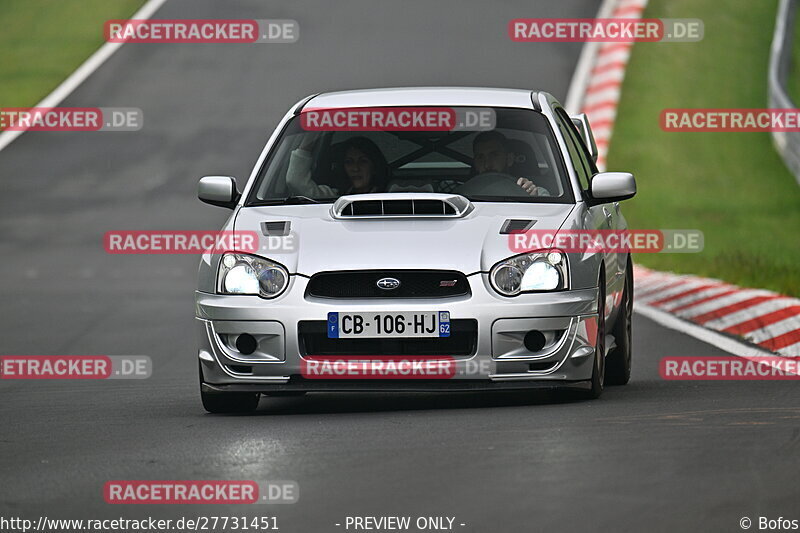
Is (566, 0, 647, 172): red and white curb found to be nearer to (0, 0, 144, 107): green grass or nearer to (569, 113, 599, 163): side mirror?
(0, 0, 144, 107): green grass

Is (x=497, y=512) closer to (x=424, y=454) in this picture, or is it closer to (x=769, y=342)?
(x=424, y=454)

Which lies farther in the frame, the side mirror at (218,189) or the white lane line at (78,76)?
the white lane line at (78,76)

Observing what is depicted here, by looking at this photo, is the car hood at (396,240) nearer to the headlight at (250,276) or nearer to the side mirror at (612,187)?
the headlight at (250,276)

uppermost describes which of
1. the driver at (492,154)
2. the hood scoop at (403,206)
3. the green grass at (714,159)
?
the driver at (492,154)

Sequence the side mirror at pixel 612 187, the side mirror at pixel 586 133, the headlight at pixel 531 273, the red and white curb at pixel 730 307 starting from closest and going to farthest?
the headlight at pixel 531 273
the side mirror at pixel 612 187
the side mirror at pixel 586 133
the red and white curb at pixel 730 307

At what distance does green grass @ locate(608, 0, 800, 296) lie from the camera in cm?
1906

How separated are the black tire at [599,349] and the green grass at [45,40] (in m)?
19.5

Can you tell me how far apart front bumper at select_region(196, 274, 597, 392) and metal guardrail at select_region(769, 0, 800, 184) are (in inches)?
618

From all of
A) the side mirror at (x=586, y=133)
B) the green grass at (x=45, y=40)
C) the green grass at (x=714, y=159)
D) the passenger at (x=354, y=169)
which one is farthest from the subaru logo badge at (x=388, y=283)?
the green grass at (x=45, y=40)

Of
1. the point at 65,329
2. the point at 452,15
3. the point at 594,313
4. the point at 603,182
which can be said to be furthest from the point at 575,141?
the point at 452,15

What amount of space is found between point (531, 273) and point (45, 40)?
2441 centimetres

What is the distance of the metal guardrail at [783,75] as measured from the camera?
78.8 ft

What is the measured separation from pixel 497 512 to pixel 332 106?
4544 mm

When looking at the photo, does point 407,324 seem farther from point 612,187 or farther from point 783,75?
point 783,75
